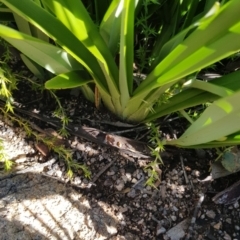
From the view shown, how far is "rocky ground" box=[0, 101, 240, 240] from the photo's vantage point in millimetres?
959

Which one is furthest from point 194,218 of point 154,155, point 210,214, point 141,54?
point 141,54

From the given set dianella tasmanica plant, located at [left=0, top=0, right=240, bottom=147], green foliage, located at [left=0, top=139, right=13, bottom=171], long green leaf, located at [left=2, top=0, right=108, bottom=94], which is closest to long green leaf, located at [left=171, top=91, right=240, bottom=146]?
dianella tasmanica plant, located at [left=0, top=0, right=240, bottom=147]

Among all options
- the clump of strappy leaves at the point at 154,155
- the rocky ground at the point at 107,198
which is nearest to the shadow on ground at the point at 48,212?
the rocky ground at the point at 107,198

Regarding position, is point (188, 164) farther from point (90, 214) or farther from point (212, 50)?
point (212, 50)

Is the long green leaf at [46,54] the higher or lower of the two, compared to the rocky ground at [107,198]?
higher

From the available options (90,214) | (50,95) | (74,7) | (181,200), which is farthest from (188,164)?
(74,7)

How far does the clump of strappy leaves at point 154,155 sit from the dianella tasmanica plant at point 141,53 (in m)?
0.03

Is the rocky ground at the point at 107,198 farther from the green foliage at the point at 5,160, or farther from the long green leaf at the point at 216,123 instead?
the long green leaf at the point at 216,123

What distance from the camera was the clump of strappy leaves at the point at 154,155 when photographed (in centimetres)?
A: 99

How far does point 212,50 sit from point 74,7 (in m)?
0.25

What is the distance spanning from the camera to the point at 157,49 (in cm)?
104

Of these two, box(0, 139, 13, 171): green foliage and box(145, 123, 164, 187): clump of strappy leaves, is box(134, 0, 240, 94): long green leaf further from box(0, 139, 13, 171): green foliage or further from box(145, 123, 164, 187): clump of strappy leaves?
box(0, 139, 13, 171): green foliage

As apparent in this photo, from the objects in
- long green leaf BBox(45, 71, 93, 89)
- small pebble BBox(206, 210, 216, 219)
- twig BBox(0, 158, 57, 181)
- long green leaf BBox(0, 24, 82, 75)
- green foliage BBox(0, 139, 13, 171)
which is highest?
long green leaf BBox(0, 24, 82, 75)

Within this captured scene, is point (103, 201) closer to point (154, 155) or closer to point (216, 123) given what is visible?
point (154, 155)
